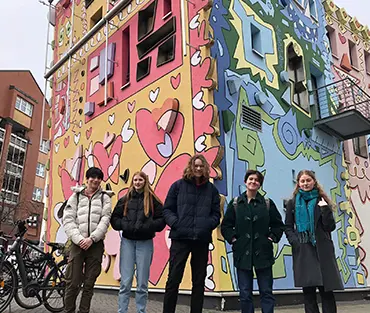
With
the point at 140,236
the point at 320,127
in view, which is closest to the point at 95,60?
the point at 320,127

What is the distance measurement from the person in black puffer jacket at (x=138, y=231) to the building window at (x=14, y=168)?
3387cm

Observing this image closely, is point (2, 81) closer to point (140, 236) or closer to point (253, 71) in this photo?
point (253, 71)

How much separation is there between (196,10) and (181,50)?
36.9 inches

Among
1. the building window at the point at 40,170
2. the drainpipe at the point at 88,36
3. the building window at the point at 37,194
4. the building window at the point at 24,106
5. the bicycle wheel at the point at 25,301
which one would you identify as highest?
the building window at the point at 24,106

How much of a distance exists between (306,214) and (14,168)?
123 ft

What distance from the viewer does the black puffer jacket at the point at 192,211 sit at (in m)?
4.95

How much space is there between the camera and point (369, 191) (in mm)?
14516

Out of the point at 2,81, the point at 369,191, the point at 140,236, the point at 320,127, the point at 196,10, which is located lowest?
the point at 140,236

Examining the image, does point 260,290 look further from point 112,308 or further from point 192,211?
point 112,308

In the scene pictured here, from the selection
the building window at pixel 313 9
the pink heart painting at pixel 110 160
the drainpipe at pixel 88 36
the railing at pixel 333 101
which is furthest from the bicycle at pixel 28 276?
the building window at pixel 313 9

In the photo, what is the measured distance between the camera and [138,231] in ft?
17.4

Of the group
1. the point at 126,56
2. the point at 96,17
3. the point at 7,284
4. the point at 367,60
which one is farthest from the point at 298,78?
the point at 7,284

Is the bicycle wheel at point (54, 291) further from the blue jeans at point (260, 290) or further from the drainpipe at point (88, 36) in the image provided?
the drainpipe at point (88, 36)

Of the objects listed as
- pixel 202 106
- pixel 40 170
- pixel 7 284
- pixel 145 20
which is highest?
pixel 40 170
